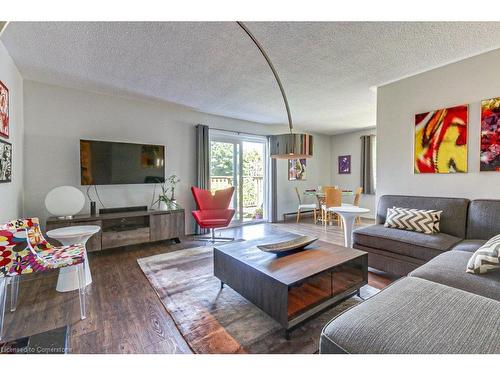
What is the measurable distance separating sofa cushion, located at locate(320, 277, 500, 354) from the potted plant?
134 inches

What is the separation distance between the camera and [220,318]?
5.68 feet

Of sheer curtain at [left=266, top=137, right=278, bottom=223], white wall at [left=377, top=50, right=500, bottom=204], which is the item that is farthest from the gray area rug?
sheer curtain at [left=266, top=137, right=278, bottom=223]

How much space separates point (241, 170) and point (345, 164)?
331 cm

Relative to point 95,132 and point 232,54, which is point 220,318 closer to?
point 232,54

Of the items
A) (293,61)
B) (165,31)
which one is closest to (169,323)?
(165,31)

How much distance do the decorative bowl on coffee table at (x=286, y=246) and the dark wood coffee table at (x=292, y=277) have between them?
51 millimetres

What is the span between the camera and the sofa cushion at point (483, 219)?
2.21 meters

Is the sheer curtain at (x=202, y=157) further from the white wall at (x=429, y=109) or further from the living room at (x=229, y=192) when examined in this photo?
the white wall at (x=429, y=109)

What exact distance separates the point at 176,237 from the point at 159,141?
1.76 meters

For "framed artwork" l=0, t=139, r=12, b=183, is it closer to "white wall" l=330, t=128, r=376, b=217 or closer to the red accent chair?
the red accent chair

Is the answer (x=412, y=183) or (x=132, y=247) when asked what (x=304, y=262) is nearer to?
(x=412, y=183)

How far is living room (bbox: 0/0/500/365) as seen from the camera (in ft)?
4.76

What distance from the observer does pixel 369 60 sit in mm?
2539

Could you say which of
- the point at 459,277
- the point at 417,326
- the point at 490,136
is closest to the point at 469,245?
the point at 459,277
